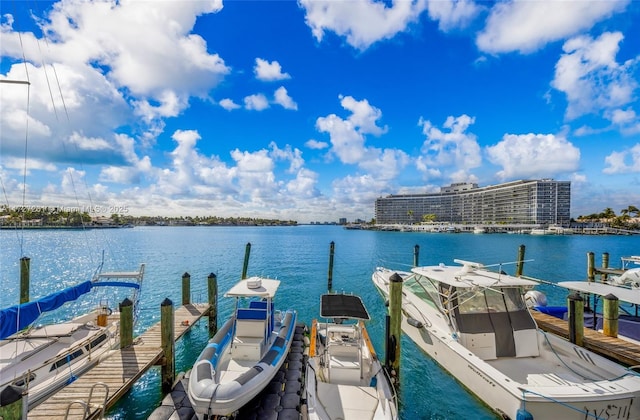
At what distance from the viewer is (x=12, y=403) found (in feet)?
13.4

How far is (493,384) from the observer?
678 centimetres

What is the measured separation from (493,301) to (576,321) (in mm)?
2804

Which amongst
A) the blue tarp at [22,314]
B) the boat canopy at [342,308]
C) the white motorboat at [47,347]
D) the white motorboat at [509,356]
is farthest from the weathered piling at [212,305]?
the white motorboat at [509,356]

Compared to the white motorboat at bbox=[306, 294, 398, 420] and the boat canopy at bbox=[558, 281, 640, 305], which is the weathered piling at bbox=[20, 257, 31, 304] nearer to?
the white motorboat at bbox=[306, 294, 398, 420]

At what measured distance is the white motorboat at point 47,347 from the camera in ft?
24.2

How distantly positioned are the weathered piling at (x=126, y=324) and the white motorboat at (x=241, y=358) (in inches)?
101

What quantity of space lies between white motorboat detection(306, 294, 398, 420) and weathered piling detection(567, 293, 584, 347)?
646 centimetres

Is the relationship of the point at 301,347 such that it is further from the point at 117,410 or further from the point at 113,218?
the point at 113,218

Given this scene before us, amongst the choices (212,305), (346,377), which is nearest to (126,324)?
(212,305)

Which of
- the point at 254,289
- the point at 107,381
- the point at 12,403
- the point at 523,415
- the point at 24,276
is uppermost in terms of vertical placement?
the point at 254,289

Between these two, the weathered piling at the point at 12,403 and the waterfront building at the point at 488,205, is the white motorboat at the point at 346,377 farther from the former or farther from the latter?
the waterfront building at the point at 488,205

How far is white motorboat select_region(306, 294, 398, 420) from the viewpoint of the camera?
6.44 metres

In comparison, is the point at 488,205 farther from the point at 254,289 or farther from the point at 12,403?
the point at 12,403

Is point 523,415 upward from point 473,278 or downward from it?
downward
